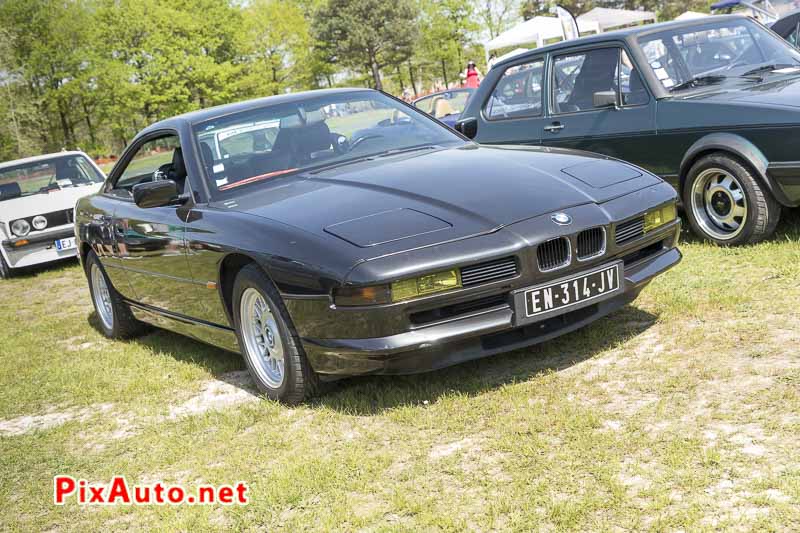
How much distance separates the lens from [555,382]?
3.98m

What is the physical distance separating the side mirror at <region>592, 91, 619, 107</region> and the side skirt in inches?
136

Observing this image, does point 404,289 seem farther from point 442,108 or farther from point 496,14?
point 496,14

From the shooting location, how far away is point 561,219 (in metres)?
3.88

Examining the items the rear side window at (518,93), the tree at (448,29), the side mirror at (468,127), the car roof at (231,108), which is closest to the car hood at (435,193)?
the car roof at (231,108)

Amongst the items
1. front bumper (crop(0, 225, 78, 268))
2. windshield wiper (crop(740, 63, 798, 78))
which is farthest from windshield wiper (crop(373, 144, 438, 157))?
front bumper (crop(0, 225, 78, 268))

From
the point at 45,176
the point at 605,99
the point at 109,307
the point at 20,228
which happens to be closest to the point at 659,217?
the point at 605,99

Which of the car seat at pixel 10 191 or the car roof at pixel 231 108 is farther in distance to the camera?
the car seat at pixel 10 191

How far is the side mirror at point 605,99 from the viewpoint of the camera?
6.50 meters

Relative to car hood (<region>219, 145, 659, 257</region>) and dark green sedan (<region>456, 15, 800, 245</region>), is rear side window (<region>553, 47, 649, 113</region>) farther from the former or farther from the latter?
car hood (<region>219, 145, 659, 257</region>)

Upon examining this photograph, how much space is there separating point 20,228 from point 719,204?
27.7ft

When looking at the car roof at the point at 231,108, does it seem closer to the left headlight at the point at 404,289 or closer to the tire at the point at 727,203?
the left headlight at the point at 404,289

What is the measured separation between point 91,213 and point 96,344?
104 centimetres

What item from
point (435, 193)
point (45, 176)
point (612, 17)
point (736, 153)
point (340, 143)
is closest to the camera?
point (435, 193)

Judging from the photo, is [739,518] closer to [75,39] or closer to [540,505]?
[540,505]
